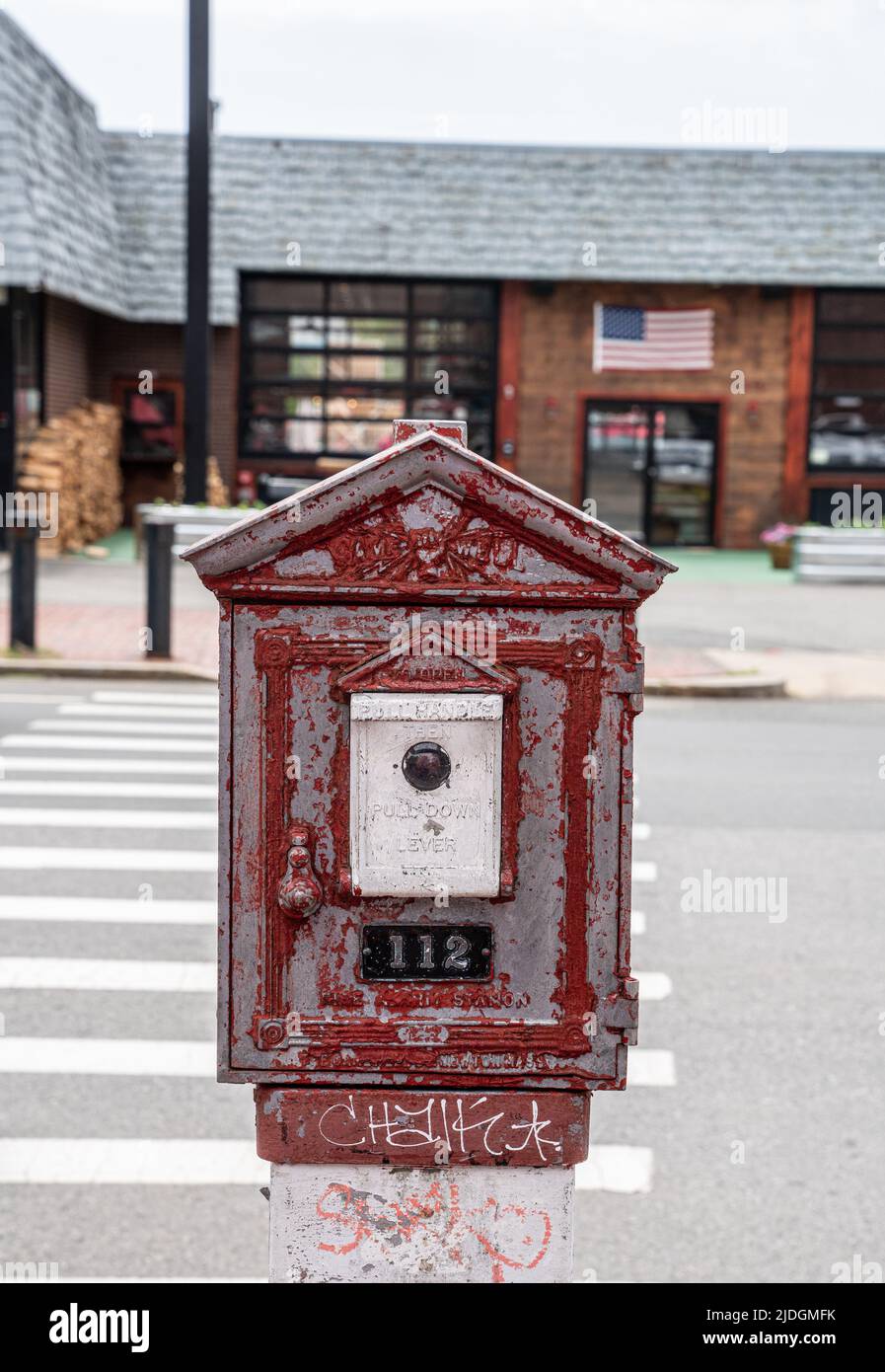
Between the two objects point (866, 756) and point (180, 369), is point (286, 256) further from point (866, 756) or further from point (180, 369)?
point (866, 756)

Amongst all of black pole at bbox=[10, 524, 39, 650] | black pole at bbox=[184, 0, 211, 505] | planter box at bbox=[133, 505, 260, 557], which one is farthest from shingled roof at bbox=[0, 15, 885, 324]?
black pole at bbox=[10, 524, 39, 650]

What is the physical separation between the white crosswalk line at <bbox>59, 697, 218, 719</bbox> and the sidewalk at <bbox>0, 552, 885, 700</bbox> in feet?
3.99

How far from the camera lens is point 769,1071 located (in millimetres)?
5762

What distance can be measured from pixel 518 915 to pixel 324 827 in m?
0.35

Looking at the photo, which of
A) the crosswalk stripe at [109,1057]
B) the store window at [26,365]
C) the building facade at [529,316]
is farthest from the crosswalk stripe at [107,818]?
the building facade at [529,316]

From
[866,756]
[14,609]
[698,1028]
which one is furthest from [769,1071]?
[14,609]

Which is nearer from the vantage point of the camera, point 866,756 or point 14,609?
point 866,756

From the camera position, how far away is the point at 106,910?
24.5 feet

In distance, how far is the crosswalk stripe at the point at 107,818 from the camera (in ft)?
29.7

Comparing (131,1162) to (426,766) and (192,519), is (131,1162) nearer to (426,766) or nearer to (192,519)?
(426,766)

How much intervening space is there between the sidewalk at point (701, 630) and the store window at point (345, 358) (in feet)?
14.4
